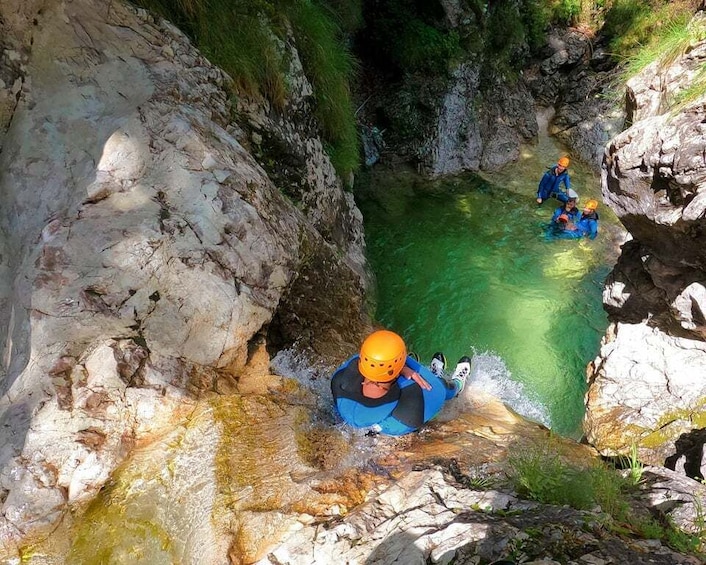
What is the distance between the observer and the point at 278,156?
5.73 metres

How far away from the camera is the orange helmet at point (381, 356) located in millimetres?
3615

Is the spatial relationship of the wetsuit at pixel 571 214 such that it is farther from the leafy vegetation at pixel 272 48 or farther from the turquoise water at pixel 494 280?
the leafy vegetation at pixel 272 48

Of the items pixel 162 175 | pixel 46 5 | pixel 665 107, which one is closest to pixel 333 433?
pixel 162 175

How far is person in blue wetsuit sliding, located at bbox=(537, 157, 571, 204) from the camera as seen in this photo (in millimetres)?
8617

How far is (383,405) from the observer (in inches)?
155

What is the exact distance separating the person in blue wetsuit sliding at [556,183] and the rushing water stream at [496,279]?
382 mm

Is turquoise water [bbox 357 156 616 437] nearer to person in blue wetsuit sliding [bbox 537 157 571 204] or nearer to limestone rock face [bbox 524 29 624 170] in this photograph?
person in blue wetsuit sliding [bbox 537 157 571 204]

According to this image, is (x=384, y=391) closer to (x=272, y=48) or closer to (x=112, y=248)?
(x=112, y=248)

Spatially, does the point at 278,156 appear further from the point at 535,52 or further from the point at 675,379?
the point at 535,52

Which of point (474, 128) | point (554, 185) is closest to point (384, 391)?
point (554, 185)

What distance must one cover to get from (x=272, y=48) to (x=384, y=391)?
4.42m

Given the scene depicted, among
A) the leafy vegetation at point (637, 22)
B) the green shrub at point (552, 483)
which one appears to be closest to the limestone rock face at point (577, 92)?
the leafy vegetation at point (637, 22)

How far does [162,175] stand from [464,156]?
7.99 meters

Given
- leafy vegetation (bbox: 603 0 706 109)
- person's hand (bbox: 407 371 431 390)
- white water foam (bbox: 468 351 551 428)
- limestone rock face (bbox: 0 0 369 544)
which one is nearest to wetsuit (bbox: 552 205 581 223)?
leafy vegetation (bbox: 603 0 706 109)
